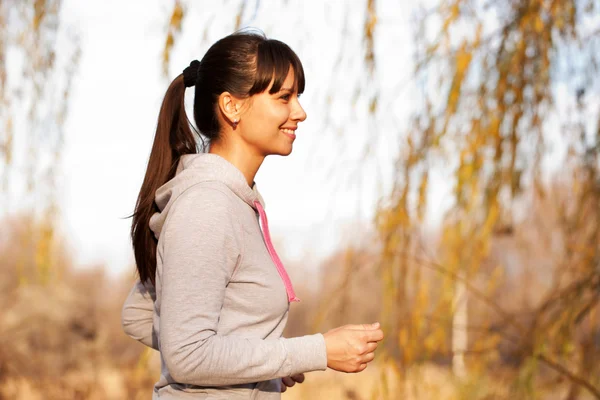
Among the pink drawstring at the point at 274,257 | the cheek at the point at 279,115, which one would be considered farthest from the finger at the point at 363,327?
the cheek at the point at 279,115

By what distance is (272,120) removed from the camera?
124cm

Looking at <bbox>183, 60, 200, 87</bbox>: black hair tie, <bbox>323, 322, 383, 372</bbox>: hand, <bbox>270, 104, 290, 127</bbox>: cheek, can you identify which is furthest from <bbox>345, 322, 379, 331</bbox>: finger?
<bbox>183, 60, 200, 87</bbox>: black hair tie

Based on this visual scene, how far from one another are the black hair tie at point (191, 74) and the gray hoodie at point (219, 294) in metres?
0.15

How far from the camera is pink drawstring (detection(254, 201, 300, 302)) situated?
1205 mm

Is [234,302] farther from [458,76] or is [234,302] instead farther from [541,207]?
[541,207]

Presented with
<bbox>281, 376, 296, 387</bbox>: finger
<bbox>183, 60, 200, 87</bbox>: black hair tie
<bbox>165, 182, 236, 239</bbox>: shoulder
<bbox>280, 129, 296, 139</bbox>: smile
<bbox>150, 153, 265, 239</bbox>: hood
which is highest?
<bbox>183, 60, 200, 87</bbox>: black hair tie

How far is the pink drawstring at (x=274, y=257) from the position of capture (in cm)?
121

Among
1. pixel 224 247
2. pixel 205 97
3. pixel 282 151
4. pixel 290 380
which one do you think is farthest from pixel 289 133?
pixel 290 380

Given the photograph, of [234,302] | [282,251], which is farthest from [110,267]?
[234,302]

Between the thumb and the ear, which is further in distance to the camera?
the ear

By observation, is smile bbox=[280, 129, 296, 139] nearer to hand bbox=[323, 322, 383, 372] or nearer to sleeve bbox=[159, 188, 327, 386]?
sleeve bbox=[159, 188, 327, 386]

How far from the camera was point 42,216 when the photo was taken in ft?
8.29

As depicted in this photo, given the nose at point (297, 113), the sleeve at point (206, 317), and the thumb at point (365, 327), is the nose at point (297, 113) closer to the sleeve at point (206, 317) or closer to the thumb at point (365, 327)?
the sleeve at point (206, 317)

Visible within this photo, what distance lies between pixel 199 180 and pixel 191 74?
0.81 ft
